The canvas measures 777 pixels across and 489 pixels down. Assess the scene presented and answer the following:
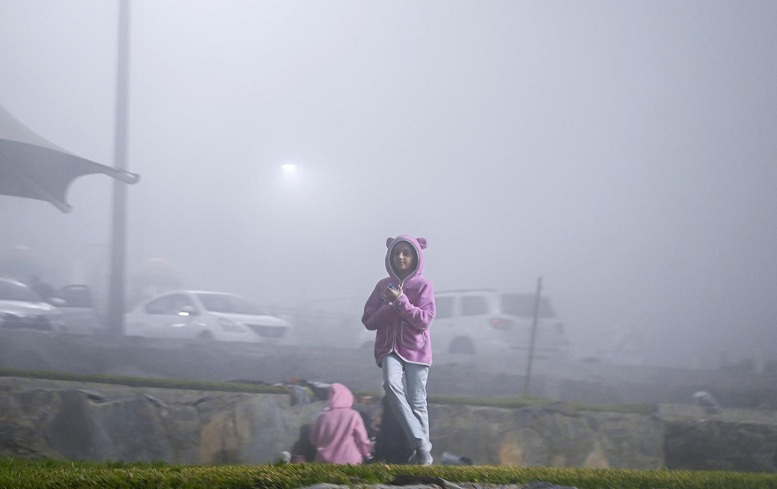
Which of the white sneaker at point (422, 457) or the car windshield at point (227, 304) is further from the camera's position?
the car windshield at point (227, 304)

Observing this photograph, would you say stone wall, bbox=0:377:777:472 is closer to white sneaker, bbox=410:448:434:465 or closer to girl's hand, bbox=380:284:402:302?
white sneaker, bbox=410:448:434:465

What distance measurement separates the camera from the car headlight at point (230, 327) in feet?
24.1

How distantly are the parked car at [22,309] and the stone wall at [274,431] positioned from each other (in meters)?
0.61

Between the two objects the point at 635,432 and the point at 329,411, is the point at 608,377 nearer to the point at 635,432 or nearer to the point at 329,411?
the point at 635,432

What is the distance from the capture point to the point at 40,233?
290 inches

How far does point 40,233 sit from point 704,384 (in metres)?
6.22

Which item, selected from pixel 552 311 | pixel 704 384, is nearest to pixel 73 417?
pixel 552 311

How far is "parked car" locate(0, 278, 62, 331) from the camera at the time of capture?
720 centimetres

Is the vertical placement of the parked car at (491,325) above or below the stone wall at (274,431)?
above

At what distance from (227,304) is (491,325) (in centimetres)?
243

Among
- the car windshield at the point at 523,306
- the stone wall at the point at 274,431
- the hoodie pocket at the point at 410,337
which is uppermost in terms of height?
the car windshield at the point at 523,306

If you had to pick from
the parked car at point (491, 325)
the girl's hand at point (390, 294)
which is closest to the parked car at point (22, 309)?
the parked car at point (491, 325)

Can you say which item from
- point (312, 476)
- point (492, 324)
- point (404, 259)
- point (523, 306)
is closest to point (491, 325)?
point (492, 324)

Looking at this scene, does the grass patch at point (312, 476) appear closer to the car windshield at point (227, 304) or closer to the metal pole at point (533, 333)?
the metal pole at point (533, 333)
